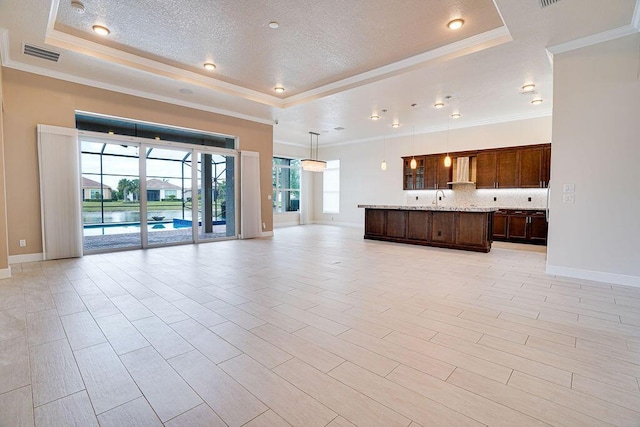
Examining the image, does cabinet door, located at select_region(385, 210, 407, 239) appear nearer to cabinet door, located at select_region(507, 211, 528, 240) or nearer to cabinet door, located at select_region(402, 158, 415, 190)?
cabinet door, located at select_region(402, 158, 415, 190)

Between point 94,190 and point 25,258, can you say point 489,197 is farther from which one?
point 25,258

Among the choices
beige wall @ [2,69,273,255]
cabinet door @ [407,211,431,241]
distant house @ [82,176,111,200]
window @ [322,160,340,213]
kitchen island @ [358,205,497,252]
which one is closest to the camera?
beige wall @ [2,69,273,255]

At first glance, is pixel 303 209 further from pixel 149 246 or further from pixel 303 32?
pixel 303 32

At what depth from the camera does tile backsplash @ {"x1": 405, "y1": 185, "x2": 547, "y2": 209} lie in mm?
7483

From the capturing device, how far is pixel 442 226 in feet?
22.0

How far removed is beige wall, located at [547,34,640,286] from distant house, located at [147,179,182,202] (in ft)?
24.6

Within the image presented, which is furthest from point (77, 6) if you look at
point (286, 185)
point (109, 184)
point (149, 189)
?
point (286, 185)

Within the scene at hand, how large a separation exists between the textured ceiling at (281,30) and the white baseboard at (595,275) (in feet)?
11.6

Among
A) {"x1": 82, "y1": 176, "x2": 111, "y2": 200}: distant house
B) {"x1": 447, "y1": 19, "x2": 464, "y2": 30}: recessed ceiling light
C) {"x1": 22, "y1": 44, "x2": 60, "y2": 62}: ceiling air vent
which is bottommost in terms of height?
{"x1": 82, "y1": 176, "x2": 111, "y2": 200}: distant house

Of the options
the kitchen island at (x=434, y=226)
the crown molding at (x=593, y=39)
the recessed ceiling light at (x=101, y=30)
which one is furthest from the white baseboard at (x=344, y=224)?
the recessed ceiling light at (x=101, y=30)

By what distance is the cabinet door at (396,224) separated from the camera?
7.31m

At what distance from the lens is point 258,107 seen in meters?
6.98

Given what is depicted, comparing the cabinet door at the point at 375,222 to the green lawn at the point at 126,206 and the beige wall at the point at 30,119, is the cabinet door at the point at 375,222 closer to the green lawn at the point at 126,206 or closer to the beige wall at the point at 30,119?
the green lawn at the point at 126,206

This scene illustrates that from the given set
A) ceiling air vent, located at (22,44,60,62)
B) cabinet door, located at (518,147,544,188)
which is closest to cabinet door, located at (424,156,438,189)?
cabinet door, located at (518,147,544,188)
